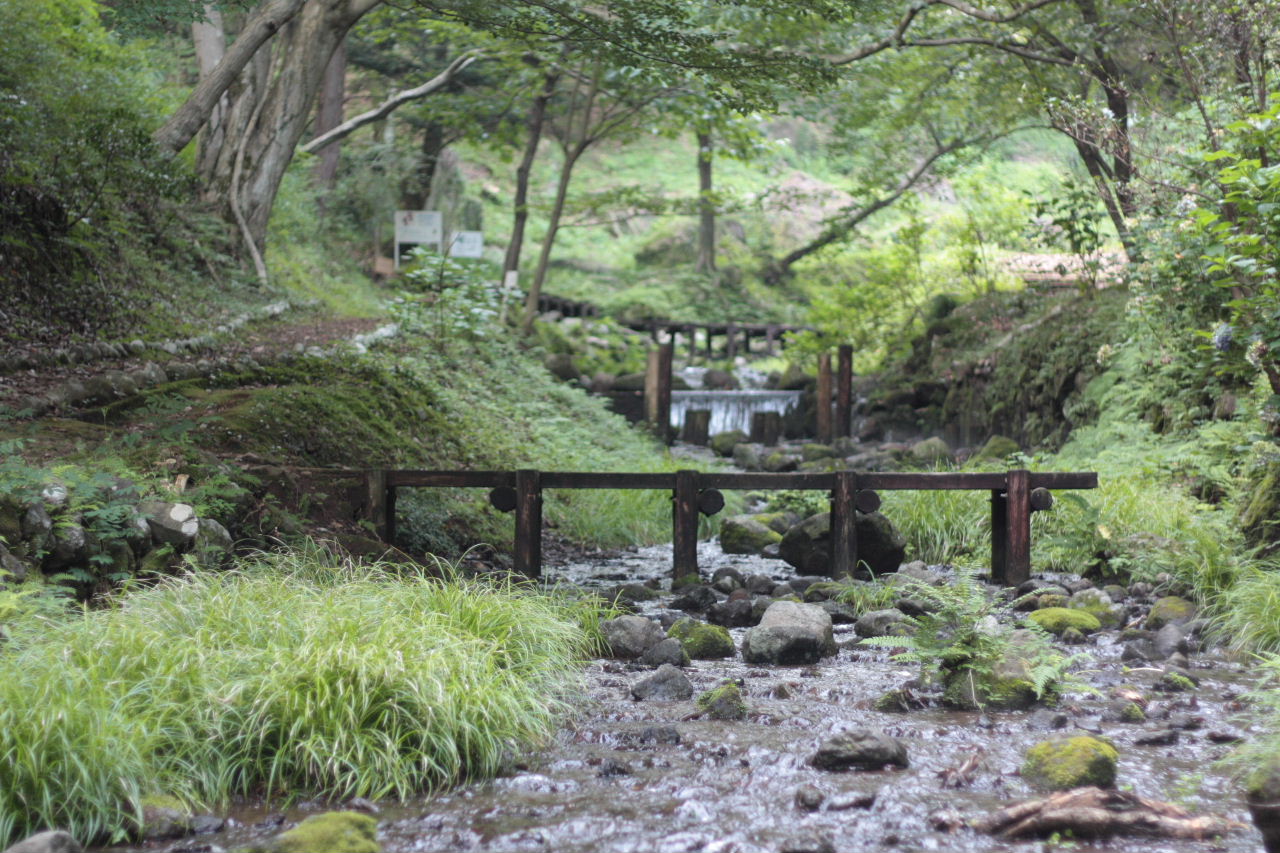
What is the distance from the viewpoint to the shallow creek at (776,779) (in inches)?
133

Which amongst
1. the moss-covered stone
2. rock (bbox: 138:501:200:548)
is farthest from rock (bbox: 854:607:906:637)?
rock (bbox: 138:501:200:548)

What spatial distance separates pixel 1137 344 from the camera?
11141 millimetres

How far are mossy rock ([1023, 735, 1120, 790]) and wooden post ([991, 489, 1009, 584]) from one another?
4322mm

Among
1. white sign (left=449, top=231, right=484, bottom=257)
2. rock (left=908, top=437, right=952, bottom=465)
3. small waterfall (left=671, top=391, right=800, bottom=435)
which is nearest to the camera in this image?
rock (left=908, top=437, right=952, bottom=465)

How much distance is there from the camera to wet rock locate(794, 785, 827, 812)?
12.0ft

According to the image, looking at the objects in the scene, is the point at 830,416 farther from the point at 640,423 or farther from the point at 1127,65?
the point at 1127,65

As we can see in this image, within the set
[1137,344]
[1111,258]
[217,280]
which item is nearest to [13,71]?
[217,280]

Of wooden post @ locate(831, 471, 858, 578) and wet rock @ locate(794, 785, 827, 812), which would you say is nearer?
wet rock @ locate(794, 785, 827, 812)

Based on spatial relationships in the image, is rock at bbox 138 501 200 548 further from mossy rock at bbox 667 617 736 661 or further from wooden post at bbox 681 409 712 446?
wooden post at bbox 681 409 712 446

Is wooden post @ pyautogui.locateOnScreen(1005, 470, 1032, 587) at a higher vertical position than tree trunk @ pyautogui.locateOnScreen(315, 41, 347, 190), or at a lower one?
lower

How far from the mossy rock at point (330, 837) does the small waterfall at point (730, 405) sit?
1563 centimetres

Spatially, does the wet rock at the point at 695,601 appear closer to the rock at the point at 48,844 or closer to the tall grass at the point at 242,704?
the tall grass at the point at 242,704

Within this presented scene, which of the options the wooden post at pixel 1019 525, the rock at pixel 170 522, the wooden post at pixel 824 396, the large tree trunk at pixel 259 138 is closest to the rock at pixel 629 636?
the rock at pixel 170 522

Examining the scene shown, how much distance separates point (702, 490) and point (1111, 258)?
8.39m
